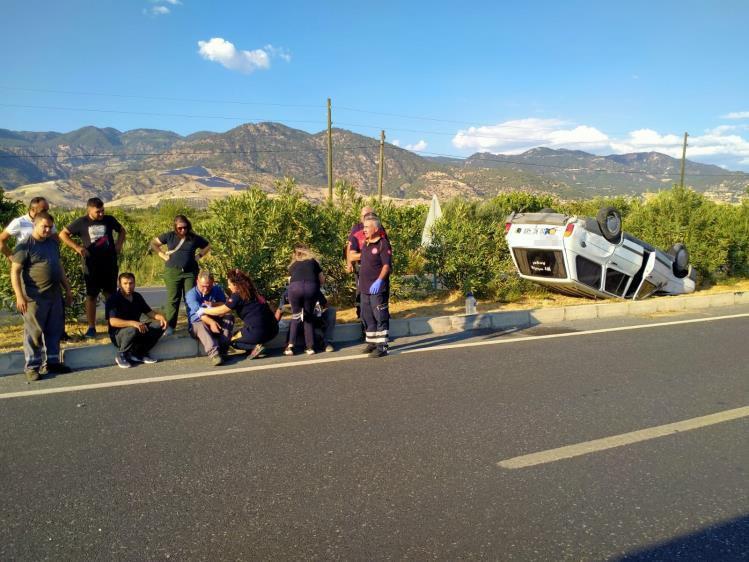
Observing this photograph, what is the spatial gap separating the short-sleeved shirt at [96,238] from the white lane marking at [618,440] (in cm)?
575

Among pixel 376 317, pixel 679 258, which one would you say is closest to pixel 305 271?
pixel 376 317

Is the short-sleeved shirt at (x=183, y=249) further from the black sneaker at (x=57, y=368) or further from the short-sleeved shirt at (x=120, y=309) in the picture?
the black sneaker at (x=57, y=368)

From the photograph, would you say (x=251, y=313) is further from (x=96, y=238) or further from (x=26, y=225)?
(x=26, y=225)

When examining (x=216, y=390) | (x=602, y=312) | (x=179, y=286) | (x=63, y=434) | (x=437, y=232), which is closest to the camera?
(x=63, y=434)

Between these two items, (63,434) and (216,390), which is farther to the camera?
(216,390)

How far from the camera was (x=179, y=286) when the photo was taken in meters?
7.43

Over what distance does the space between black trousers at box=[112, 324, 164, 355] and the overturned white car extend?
21.3 ft

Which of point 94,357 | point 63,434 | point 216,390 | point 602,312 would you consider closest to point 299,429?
point 216,390

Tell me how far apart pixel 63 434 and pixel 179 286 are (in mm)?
3213

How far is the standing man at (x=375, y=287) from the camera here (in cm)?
686

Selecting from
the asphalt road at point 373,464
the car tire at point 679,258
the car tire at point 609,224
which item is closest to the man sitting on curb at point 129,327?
Result: the asphalt road at point 373,464

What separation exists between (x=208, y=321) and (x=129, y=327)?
0.84 metres

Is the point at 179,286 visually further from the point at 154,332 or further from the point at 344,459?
the point at 344,459

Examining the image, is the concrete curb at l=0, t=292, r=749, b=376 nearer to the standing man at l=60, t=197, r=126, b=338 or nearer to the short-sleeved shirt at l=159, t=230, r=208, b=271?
the short-sleeved shirt at l=159, t=230, r=208, b=271
